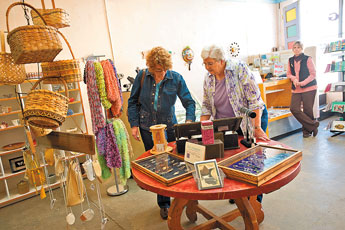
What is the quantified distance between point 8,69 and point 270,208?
8.36 feet

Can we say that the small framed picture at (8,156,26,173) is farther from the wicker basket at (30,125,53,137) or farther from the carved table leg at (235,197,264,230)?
the carved table leg at (235,197,264,230)

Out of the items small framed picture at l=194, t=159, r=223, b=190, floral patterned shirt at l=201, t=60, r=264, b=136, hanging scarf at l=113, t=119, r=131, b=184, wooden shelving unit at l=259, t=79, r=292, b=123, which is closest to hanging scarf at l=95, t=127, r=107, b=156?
hanging scarf at l=113, t=119, r=131, b=184

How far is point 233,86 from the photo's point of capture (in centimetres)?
204

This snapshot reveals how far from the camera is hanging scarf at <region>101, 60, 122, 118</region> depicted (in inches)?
106

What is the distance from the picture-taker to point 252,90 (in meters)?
2.01

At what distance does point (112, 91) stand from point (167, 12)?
3.18 metres

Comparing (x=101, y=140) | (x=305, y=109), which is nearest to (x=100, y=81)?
(x=101, y=140)

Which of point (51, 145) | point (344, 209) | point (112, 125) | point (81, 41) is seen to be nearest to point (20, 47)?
point (51, 145)

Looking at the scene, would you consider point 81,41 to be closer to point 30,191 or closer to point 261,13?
point 30,191

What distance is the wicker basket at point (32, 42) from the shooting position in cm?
96

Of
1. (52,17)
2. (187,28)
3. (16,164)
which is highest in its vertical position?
(187,28)

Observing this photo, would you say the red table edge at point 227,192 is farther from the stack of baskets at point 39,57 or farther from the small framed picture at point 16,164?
the small framed picture at point 16,164

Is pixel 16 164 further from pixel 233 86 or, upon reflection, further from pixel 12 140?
pixel 233 86

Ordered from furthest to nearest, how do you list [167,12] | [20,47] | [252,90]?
1. [167,12]
2. [252,90]
3. [20,47]
